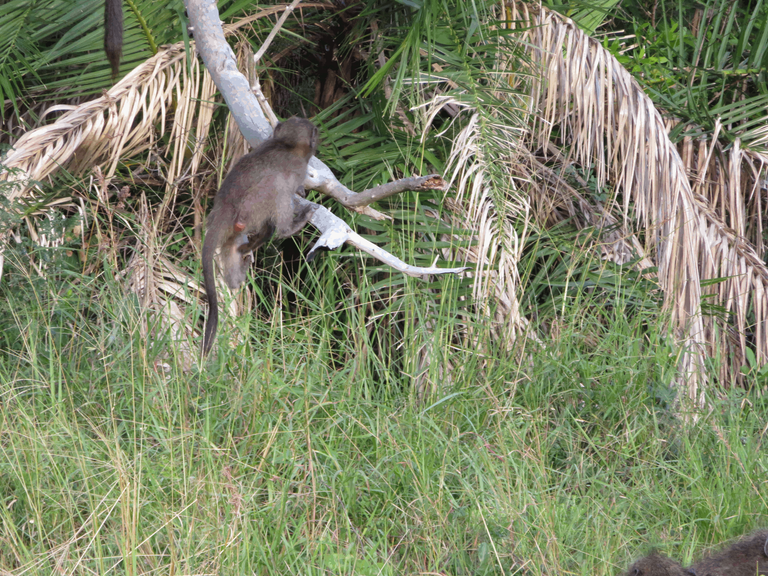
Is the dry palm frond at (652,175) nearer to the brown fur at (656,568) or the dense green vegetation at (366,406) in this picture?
the dense green vegetation at (366,406)

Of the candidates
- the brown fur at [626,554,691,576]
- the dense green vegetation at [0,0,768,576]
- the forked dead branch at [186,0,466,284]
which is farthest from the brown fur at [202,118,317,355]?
the brown fur at [626,554,691,576]

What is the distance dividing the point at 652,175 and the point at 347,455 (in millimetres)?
2175

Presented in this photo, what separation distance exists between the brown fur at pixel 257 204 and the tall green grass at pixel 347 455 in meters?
0.45

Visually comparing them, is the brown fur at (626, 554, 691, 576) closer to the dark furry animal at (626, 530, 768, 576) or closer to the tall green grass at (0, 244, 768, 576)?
the dark furry animal at (626, 530, 768, 576)

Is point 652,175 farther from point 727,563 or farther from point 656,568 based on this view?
point 656,568

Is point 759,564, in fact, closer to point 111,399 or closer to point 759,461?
point 759,461

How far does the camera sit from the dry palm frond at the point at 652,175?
3.79 meters

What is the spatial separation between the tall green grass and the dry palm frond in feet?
1.40

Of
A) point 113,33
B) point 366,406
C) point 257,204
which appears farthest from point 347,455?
point 113,33

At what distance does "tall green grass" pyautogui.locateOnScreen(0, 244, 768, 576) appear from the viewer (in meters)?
2.26

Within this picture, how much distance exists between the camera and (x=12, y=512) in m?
A: 2.37

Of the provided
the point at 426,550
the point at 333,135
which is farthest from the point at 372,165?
the point at 426,550

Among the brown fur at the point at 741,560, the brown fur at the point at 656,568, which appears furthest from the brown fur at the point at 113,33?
the brown fur at the point at 741,560

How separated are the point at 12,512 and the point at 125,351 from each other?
0.74 meters
